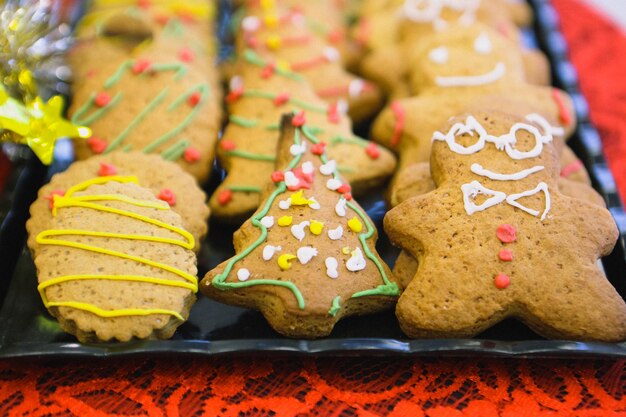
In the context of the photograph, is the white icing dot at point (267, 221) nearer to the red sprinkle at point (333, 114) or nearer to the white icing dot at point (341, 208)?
the white icing dot at point (341, 208)

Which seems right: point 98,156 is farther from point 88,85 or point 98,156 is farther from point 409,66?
point 409,66

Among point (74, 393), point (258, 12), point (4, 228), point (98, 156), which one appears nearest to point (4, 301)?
point (4, 228)

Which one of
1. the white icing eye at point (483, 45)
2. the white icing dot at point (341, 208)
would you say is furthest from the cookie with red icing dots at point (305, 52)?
the white icing dot at point (341, 208)

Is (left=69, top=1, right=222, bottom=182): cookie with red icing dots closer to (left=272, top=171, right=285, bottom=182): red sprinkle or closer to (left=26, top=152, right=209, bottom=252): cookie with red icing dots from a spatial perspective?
(left=26, top=152, right=209, bottom=252): cookie with red icing dots

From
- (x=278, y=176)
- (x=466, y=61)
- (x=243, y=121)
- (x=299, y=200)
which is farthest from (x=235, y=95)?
(x=466, y=61)

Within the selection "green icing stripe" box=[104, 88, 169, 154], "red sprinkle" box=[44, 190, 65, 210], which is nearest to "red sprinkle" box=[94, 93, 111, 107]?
"green icing stripe" box=[104, 88, 169, 154]

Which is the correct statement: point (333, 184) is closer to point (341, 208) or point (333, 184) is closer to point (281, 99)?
point (341, 208)
